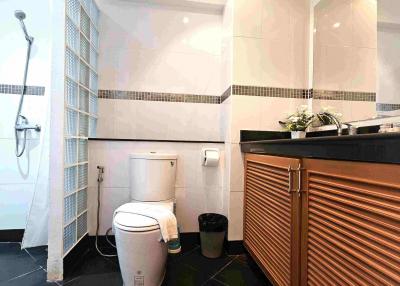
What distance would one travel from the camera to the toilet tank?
1.84m

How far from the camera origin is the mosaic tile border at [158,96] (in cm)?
218

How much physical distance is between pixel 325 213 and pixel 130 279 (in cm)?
111

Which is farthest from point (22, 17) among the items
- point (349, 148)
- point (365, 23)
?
point (365, 23)

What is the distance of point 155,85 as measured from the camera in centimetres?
224

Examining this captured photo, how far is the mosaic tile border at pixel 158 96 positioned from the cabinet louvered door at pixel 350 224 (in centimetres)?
139

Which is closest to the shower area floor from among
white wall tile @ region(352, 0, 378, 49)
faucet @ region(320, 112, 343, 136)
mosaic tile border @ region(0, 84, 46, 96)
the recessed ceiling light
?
mosaic tile border @ region(0, 84, 46, 96)

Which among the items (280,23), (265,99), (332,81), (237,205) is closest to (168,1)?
(280,23)

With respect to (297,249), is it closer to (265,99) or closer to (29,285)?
(265,99)

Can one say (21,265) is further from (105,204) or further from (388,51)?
(388,51)

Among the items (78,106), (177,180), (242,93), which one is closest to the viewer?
(78,106)

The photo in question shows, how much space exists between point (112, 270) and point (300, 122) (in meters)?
1.77

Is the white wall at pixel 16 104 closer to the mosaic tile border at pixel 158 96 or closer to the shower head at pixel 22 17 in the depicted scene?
the shower head at pixel 22 17

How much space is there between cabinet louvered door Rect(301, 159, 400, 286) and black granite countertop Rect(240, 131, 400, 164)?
0.09ft

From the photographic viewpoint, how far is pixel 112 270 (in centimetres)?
166
